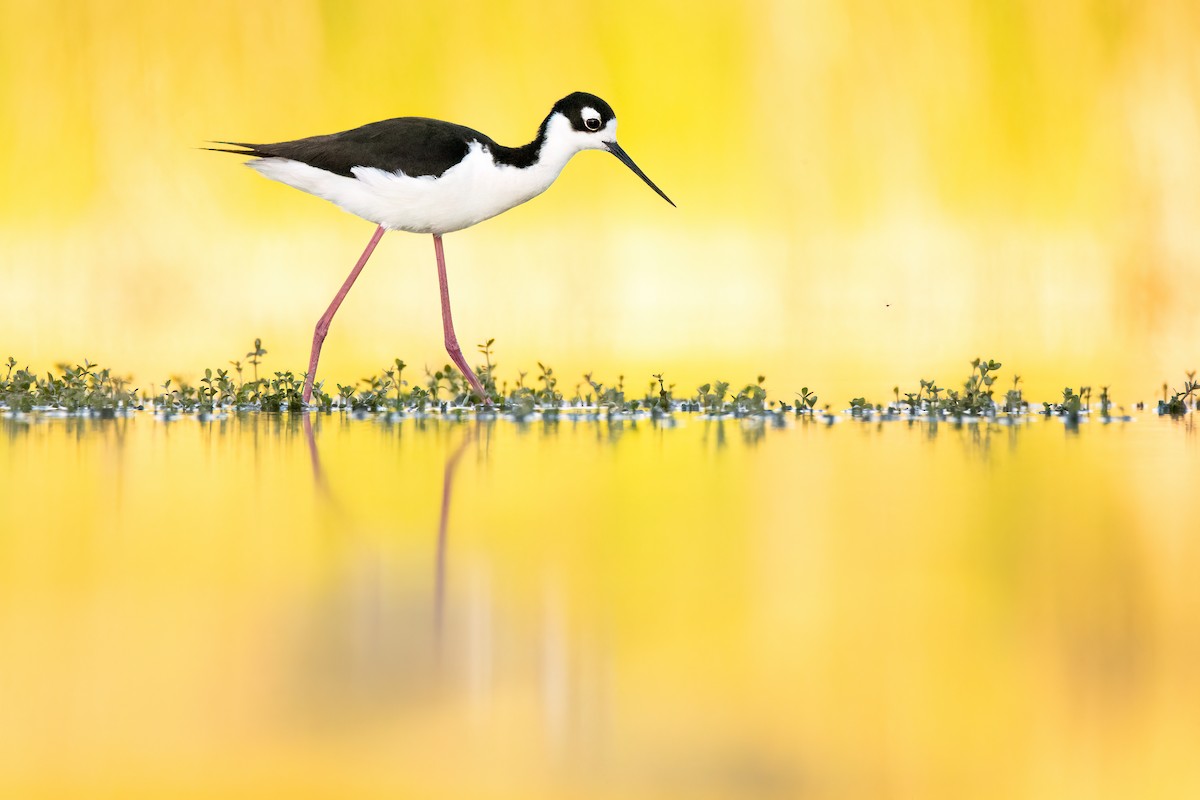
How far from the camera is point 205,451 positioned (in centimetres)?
718

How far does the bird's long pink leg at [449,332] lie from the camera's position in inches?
395

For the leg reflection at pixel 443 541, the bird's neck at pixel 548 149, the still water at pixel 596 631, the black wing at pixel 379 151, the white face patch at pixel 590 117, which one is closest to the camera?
the still water at pixel 596 631

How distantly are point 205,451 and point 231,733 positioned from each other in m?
4.92

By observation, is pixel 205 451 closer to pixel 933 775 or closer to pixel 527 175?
pixel 527 175

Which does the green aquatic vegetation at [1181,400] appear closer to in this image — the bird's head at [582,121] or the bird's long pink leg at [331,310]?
the bird's head at [582,121]

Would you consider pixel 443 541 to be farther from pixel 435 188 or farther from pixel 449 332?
pixel 449 332

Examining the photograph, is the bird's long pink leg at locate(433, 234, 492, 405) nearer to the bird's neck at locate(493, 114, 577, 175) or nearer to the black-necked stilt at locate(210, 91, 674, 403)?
the black-necked stilt at locate(210, 91, 674, 403)

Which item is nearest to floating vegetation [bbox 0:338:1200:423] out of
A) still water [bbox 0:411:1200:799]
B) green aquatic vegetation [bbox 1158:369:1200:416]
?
green aquatic vegetation [bbox 1158:369:1200:416]

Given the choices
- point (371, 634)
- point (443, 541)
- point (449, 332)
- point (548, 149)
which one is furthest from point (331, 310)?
point (371, 634)

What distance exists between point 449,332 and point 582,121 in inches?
68.0

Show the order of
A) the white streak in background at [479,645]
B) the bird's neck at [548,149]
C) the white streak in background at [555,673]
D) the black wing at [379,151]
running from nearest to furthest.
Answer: the white streak in background at [555,673]
the white streak in background at [479,645]
the black wing at [379,151]
the bird's neck at [548,149]

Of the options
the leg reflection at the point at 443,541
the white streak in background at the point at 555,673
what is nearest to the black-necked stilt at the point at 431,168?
the leg reflection at the point at 443,541

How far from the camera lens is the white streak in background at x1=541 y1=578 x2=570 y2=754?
2.50 m

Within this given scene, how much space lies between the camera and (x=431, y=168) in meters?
9.21
